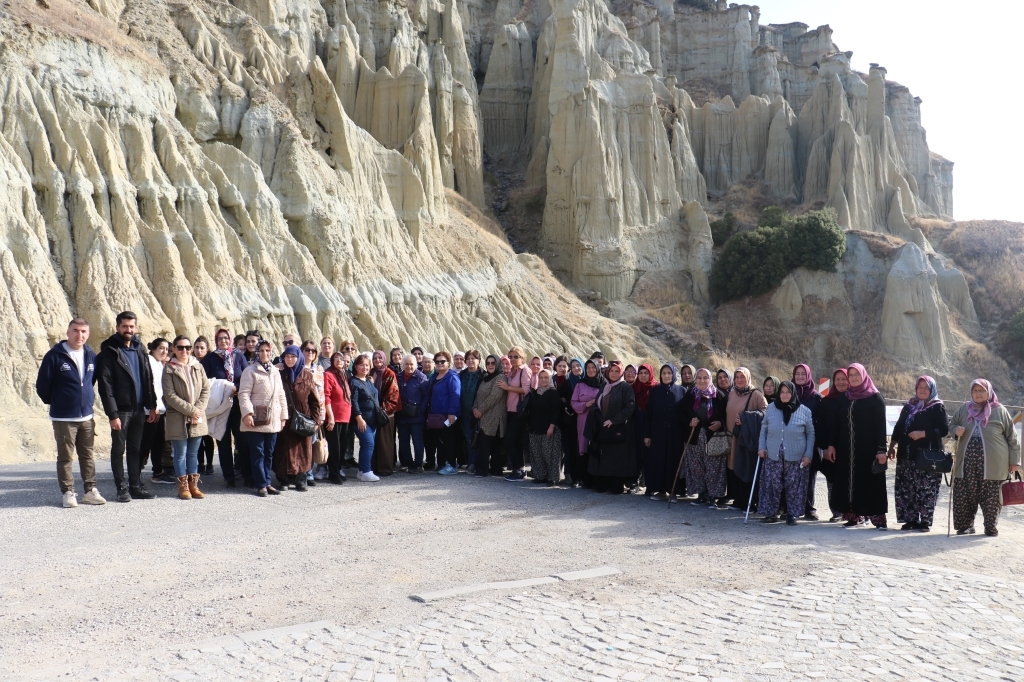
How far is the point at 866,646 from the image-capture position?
Result: 637 cm

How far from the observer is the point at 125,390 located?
9.98 meters

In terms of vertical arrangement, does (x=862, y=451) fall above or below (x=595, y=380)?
below

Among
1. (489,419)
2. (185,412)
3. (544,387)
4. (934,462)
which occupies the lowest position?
(934,462)

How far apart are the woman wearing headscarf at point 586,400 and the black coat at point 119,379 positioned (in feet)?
19.1

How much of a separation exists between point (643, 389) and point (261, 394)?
5.38 meters

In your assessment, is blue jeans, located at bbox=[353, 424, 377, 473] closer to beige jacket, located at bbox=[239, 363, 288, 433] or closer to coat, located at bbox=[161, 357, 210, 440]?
beige jacket, located at bbox=[239, 363, 288, 433]

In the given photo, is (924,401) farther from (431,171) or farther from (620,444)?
(431,171)

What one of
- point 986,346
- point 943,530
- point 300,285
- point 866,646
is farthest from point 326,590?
point 986,346

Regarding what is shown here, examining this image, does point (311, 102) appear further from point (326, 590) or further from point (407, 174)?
point (326, 590)

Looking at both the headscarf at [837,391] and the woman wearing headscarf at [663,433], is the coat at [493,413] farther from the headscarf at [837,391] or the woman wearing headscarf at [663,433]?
the headscarf at [837,391]

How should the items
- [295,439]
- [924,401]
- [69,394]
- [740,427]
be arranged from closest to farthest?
1. [69,394]
2. [924,401]
3. [740,427]
4. [295,439]

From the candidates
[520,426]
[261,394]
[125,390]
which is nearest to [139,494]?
[125,390]

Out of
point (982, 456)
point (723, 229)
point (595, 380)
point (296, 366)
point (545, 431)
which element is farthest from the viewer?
point (723, 229)

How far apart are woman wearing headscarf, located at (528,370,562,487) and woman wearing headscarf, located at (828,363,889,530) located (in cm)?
399
